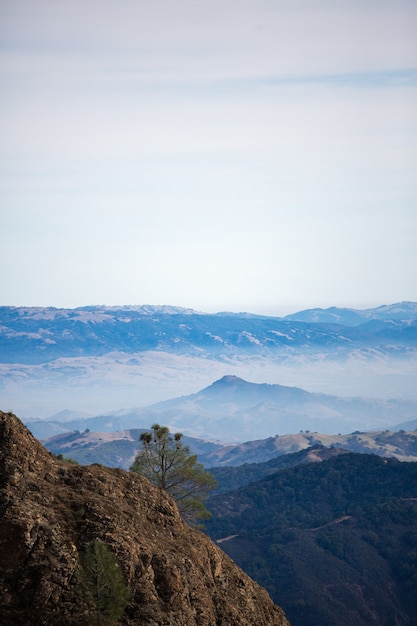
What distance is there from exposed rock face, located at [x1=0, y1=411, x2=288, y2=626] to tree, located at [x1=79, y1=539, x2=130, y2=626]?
1.11 ft

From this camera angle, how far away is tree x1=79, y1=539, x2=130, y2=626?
2362cm

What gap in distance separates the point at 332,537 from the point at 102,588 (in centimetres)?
10537

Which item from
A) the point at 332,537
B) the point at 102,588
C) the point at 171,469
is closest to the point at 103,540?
the point at 102,588

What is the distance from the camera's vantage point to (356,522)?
131 m

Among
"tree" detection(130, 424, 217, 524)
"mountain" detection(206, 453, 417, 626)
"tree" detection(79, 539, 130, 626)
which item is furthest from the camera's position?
"mountain" detection(206, 453, 417, 626)

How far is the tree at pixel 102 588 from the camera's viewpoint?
2362 centimetres

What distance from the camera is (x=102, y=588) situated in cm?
2384

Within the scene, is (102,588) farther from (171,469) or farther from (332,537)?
(332,537)

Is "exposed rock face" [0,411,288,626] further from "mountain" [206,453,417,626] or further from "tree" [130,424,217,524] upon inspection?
"mountain" [206,453,417,626]

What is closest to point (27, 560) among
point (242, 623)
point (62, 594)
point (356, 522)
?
point (62, 594)

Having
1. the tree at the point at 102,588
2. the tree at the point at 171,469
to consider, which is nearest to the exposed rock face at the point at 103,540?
the tree at the point at 102,588

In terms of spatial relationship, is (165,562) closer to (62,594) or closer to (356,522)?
(62,594)

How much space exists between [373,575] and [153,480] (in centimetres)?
7808

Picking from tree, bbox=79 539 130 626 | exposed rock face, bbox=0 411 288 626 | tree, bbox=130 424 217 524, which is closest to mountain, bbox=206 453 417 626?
tree, bbox=130 424 217 524
